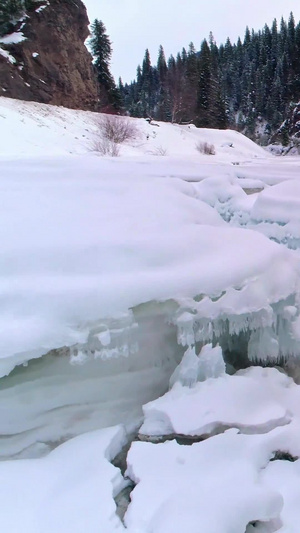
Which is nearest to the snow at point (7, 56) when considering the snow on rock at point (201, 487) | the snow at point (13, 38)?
the snow at point (13, 38)

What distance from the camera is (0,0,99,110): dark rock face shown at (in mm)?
14461

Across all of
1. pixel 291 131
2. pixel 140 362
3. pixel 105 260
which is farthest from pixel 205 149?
pixel 291 131

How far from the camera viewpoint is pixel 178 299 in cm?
189

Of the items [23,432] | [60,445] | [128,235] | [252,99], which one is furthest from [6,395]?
[252,99]

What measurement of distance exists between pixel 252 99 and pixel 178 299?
46.7 m

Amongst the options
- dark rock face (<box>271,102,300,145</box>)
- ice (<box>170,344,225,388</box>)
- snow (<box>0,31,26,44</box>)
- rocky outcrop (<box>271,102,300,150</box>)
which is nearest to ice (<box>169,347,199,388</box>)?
ice (<box>170,344,225,388</box>)

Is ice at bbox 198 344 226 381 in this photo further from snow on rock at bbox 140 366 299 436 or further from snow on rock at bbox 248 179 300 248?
snow on rock at bbox 248 179 300 248

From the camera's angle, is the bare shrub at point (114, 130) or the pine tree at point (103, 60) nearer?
the bare shrub at point (114, 130)

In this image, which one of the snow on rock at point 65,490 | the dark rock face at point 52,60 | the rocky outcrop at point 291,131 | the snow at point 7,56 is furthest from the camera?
the rocky outcrop at point 291,131

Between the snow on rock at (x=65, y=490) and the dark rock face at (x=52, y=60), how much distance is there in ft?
47.0

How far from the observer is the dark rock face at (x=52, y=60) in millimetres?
14461

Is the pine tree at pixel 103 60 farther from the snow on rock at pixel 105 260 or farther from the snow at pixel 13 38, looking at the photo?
the snow on rock at pixel 105 260

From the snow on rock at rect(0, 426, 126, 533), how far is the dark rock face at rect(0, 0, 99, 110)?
47.0ft

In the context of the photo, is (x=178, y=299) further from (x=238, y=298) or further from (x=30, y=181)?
(x=30, y=181)
